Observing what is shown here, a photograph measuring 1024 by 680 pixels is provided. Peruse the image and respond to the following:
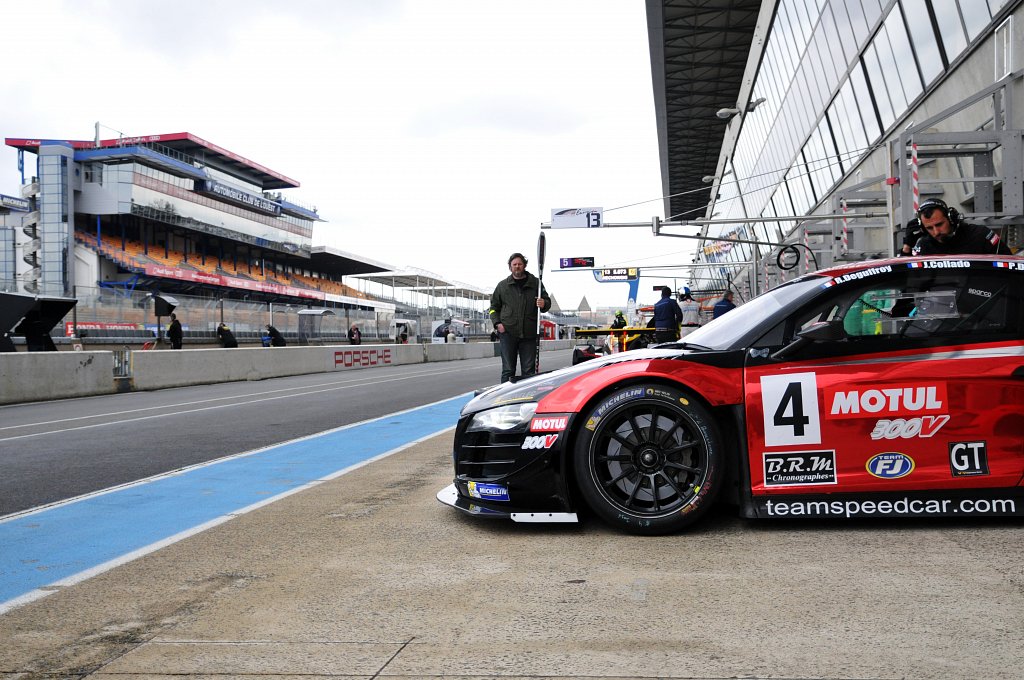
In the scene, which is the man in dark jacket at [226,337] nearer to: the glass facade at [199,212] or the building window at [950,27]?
the building window at [950,27]

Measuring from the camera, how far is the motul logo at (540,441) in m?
3.80

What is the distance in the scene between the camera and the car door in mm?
3654

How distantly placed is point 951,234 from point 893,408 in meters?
2.30

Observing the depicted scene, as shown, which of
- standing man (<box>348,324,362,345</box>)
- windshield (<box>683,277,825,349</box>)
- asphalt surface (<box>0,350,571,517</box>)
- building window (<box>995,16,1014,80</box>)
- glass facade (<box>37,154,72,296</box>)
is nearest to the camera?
windshield (<box>683,277,825,349</box>)

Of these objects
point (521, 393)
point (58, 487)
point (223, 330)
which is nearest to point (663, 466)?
point (521, 393)

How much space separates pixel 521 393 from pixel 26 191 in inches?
2276

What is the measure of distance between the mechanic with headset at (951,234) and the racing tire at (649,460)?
2.66m

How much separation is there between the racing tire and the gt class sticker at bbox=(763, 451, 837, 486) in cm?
23

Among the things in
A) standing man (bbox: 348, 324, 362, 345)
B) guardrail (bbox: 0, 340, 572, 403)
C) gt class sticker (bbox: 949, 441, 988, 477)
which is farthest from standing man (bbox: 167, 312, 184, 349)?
gt class sticker (bbox: 949, 441, 988, 477)

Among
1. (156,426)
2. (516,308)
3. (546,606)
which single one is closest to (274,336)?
(156,426)

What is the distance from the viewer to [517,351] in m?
8.74

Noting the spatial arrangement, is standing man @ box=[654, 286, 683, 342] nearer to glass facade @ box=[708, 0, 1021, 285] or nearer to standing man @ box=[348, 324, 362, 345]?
glass facade @ box=[708, 0, 1021, 285]

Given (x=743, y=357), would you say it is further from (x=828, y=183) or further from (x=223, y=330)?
(x=223, y=330)

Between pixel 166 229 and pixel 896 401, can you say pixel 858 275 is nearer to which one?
pixel 896 401
